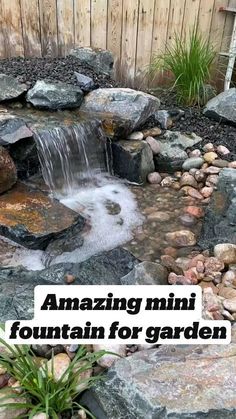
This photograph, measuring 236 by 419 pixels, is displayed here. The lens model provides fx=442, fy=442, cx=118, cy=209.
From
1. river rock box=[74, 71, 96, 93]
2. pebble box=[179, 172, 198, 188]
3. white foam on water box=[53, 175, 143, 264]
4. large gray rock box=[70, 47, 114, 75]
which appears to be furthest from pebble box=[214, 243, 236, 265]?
large gray rock box=[70, 47, 114, 75]

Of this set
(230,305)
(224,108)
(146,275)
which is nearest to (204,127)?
(224,108)

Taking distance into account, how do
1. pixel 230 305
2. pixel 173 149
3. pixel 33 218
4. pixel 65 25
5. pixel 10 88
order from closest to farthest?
1. pixel 230 305
2. pixel 33 218
3. pixel 10 88
4. pixel 173 149
5. pixel 65 25

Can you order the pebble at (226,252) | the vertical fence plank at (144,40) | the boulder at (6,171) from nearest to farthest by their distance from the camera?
the pebble at (226,252)
the boulder at (6,171)
the vertical fence plank at (144,40)

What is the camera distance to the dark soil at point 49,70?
3.76m

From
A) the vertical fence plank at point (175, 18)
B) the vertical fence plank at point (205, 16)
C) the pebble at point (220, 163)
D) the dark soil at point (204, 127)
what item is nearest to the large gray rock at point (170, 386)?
the pebble at point (220, 163)

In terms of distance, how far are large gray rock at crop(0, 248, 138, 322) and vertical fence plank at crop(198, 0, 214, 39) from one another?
2892 millimetres

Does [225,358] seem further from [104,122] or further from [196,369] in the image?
[104,122]

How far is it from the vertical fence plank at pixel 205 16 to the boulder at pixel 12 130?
7.53ft

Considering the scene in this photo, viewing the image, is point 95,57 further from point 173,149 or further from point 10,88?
point 173,149

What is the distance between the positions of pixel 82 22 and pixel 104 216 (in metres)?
1.97

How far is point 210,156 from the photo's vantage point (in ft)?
12.1

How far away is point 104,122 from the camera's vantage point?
356cm

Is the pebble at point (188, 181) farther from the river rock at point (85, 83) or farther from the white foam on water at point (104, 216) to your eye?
the river rock at point (85, 83)

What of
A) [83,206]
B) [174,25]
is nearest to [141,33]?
[174,25]
